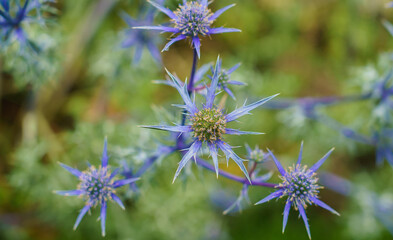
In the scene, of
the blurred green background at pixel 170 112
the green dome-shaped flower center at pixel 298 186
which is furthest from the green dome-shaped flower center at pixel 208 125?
the blurred green background at pixel 170 112

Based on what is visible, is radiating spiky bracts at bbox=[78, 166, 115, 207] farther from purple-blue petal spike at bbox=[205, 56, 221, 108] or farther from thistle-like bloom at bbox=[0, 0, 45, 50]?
thistle-like bloom at bbox=[0, 0, 45, 50]

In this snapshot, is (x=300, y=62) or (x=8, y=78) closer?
(x=8, y=78)

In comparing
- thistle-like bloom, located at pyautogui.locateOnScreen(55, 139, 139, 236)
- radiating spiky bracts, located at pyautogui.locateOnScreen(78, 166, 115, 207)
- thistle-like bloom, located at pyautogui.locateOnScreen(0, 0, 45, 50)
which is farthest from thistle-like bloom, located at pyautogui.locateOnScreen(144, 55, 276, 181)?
thistle-like bloom, located at pyautogui.locateOnScreen(0, 0, 45, 50)

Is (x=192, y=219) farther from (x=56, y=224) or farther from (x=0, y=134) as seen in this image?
(x=0, y=134)

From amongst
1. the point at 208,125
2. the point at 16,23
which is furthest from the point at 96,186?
the point at 16,23

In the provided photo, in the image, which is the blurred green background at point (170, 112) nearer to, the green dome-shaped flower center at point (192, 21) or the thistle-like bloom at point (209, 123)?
the thistle-like bloom at point (209, 123)

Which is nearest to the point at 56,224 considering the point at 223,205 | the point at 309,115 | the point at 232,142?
the point at 223,205
